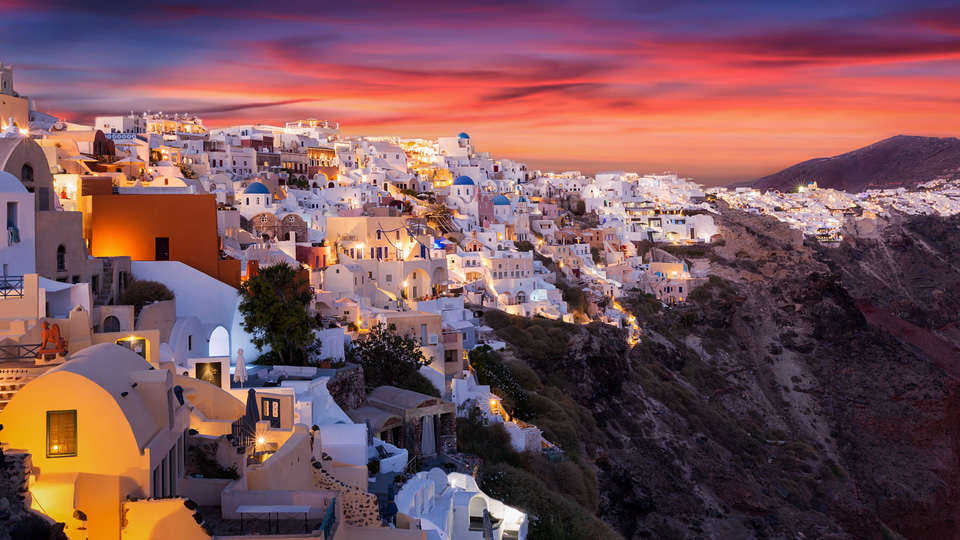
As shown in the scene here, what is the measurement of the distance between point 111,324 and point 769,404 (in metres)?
45.0

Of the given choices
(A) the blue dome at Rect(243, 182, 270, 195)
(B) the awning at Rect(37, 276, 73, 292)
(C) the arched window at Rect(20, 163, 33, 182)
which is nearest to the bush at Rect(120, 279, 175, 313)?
(B) the awning at Rect(37, 276, 73, 292)

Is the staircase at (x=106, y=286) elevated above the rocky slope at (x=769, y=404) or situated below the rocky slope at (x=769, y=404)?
above

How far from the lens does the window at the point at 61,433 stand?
8.68 meters

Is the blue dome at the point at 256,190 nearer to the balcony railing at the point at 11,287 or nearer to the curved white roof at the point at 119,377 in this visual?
the balcony railing at the point at 11,287

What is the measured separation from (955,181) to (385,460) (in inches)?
7054

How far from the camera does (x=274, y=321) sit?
2003cm

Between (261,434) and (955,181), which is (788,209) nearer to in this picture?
(955,181)

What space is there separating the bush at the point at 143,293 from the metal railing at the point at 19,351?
277 inches

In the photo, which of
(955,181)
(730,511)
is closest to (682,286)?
(730,511)

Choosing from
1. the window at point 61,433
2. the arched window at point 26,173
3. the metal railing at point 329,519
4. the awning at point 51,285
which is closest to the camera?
the metal railing at point 329,519

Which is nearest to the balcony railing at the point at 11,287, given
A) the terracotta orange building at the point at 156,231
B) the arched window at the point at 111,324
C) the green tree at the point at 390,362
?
Result: the arched window at the point at 111,324

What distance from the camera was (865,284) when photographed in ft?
265

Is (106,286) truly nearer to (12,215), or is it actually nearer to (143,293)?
(143,293)

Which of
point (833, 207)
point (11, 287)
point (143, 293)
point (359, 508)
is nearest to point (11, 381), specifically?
point (11, 287)
